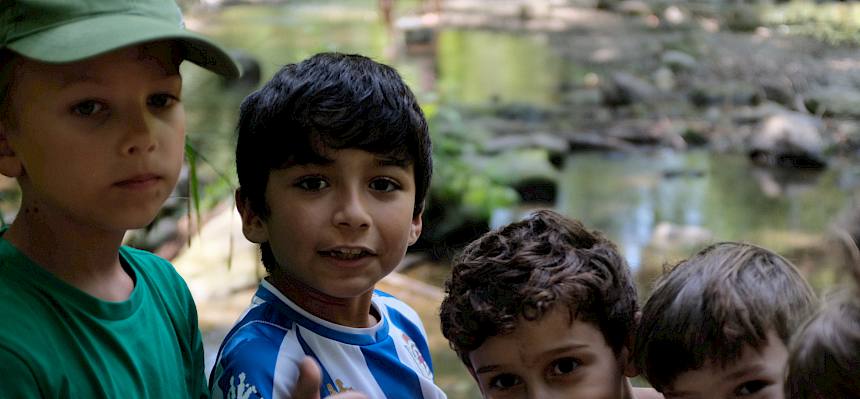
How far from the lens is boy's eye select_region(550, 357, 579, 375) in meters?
1.53

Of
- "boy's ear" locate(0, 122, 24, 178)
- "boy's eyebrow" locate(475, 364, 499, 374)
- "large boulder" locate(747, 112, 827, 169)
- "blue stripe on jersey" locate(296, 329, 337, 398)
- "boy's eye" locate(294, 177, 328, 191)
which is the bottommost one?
"large boulder" locate(747, 112, 827, 169)

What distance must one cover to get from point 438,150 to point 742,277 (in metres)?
4.83

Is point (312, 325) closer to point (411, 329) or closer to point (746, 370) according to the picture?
point (411, 329)

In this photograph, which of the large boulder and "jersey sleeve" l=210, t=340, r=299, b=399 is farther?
the large boulder

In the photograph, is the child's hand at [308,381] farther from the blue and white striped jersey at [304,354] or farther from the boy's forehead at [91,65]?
the boy's forehead at [91,65]

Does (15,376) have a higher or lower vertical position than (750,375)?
higher

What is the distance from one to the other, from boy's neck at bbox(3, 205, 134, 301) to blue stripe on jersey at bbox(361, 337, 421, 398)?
43cm

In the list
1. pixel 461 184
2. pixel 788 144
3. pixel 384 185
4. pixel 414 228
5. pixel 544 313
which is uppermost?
pixel 384 185

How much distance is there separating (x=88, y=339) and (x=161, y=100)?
1.05 ft

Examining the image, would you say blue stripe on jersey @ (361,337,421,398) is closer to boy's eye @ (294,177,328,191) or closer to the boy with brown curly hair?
the boy with brown curly hair

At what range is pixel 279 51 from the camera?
11719mm

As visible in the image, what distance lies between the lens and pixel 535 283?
61.0 inches

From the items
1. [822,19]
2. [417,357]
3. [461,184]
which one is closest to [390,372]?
[417,357]

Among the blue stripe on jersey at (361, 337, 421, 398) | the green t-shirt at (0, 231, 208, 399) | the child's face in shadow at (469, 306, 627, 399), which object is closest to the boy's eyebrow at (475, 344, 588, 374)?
the child's face in shadow at (469, 306, 627, 399)
